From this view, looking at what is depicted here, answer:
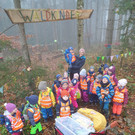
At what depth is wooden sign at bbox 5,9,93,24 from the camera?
11.5ft

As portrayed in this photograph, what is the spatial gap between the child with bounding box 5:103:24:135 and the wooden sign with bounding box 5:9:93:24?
8.97 feet

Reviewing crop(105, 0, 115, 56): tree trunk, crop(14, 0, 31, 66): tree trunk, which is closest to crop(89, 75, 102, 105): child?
crop(14, 0, 31, 66): tree trunk

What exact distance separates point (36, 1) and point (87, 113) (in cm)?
3349

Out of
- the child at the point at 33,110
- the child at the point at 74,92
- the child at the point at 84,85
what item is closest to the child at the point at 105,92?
the child at the point at 84,85

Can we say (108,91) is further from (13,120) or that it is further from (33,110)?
(13,120)

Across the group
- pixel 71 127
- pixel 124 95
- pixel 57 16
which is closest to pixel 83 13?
pixel 57 16

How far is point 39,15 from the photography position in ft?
13.0

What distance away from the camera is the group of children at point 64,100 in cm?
Answer: 312

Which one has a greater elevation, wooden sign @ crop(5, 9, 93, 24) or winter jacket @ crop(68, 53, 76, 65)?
wooden sign @ crop(5, 9, 93, 24)

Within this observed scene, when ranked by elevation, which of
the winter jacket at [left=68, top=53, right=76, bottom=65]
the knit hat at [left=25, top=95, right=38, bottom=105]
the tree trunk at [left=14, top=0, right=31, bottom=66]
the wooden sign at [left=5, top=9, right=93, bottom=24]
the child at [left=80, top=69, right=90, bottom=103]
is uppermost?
the wooden sign at [left=5, top=9, right=93, bottom=24]

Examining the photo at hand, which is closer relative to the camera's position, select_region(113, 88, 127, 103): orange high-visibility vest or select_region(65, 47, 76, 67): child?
select_region(113, 88, 127, 103): orange high-visibility vest

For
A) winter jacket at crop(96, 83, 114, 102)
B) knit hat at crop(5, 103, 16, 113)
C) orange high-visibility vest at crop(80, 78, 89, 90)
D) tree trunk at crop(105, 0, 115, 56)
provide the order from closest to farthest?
knit hat at crop(5, 103, 16, 113), winter jacket at crop(96, 83, 114, 102), orange high-visibility vest at crop(80, 78, 89, 90), tree trunk at crop(105, 0, 115, 56)

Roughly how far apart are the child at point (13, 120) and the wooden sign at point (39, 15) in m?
2.74

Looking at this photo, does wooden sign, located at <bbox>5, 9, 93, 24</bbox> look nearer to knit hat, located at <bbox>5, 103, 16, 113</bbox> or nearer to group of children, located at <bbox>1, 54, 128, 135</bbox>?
group of children, located at <bbox>1, 54, 128, 135</bbox>
